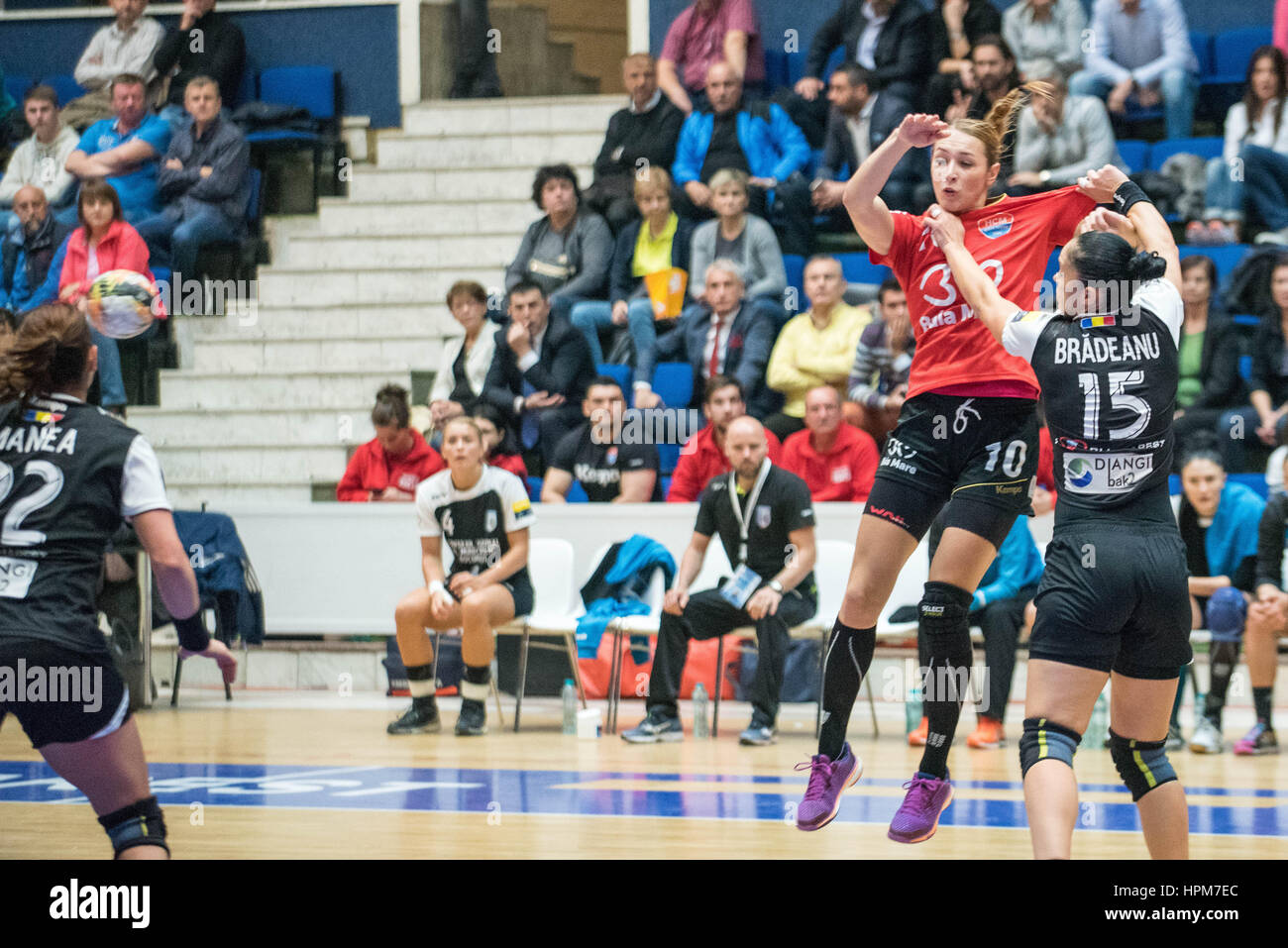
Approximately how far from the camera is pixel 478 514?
28.5 ft

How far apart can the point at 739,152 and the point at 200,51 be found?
4886 mm

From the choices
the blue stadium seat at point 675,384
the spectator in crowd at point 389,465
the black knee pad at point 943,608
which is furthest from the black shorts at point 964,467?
the spectator in crowd at point 389,465

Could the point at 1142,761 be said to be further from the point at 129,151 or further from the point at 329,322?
the point at 129,151

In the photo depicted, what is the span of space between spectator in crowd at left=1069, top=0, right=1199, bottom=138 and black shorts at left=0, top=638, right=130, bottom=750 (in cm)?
894

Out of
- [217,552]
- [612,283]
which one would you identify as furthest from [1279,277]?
[217,552]

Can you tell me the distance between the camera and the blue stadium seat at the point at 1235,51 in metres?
11.4

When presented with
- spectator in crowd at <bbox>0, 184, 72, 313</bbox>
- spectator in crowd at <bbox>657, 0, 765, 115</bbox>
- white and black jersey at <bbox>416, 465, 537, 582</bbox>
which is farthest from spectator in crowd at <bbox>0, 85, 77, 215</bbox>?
white and black jersey at <bbox>416, 465, 537, 582</bbox>

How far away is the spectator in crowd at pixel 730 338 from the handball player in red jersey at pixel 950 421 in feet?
17.8

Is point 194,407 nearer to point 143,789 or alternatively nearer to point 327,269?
point 327,269

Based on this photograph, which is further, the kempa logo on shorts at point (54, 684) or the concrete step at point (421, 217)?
the concrete step at point (421, 217)

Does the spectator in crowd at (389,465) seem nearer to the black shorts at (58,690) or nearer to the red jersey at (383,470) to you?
the red jersey at (383,470)

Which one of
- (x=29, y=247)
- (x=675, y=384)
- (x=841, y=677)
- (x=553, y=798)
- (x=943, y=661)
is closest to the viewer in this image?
(x=943, y=661)

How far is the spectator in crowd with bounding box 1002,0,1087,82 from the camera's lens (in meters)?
11.1

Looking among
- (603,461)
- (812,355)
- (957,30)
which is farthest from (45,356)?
(957,30)
